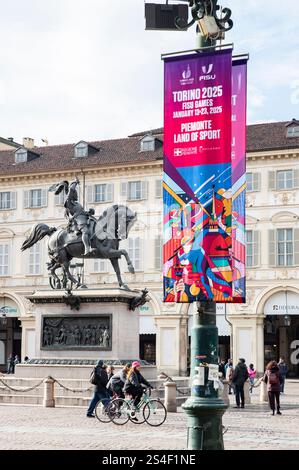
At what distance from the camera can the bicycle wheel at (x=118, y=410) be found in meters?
19.2

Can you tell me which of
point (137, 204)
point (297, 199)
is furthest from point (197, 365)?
point (137, 204)

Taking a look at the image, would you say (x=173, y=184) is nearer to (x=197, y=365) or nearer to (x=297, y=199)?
(x=197, y=365)

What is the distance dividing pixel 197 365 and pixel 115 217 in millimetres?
16294

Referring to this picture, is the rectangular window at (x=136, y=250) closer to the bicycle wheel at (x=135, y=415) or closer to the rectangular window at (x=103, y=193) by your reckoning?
the rectangular window at (x=103, y=193)

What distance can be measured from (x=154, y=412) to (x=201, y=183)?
8439 millimetres

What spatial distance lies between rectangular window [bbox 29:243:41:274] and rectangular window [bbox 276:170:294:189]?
16.3 metres

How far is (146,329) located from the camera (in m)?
54.2

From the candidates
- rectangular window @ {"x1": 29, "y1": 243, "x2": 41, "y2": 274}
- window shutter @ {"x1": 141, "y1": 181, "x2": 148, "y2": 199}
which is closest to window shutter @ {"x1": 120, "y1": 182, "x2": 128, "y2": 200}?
window shutter @ {"x1": 141, "y1": 181, "x2": 148, "y2": 199}

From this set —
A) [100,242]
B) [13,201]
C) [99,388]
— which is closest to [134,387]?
[99,388]

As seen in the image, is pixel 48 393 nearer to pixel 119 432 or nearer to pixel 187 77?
pixel 119 432

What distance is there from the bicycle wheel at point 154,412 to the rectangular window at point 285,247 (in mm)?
32306

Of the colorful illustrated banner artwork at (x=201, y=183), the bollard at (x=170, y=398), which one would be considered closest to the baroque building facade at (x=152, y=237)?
the bollard at (x=170, y=398)
